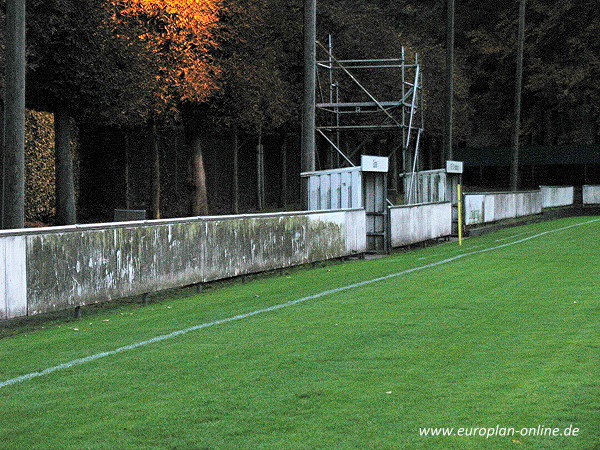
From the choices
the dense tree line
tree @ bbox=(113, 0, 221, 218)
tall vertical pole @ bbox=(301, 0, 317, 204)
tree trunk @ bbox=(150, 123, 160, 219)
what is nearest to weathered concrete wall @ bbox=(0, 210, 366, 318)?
tall vertical pole @ bbox=(301, 0, 317, 204)

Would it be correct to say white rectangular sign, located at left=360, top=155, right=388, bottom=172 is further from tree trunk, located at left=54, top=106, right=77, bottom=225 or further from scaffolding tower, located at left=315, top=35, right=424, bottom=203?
tree trunk, located at left=54, top=106, right=77, bottom=225

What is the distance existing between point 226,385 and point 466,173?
237ft

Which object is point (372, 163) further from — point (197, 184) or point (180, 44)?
point (197, 184)

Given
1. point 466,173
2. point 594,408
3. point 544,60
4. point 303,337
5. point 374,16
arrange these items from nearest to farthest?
point 594,408 → point 303,337 → point 374,16 → point 544,60 → point 466,173

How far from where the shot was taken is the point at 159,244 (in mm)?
15461

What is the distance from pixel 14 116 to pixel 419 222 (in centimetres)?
1559

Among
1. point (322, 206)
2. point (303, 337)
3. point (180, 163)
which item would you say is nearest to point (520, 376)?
point (303, 337)

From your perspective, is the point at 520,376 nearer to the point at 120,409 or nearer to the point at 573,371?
the point at 573,371

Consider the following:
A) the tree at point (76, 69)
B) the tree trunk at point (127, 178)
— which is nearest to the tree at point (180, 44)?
the tree at point (76, 69)

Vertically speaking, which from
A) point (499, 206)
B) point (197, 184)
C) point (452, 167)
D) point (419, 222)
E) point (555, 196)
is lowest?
point (419, 222)

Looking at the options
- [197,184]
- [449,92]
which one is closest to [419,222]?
[197,184]

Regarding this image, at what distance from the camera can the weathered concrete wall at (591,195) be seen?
5394cm

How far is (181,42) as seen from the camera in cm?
3312

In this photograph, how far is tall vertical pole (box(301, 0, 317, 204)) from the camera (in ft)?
83.5
